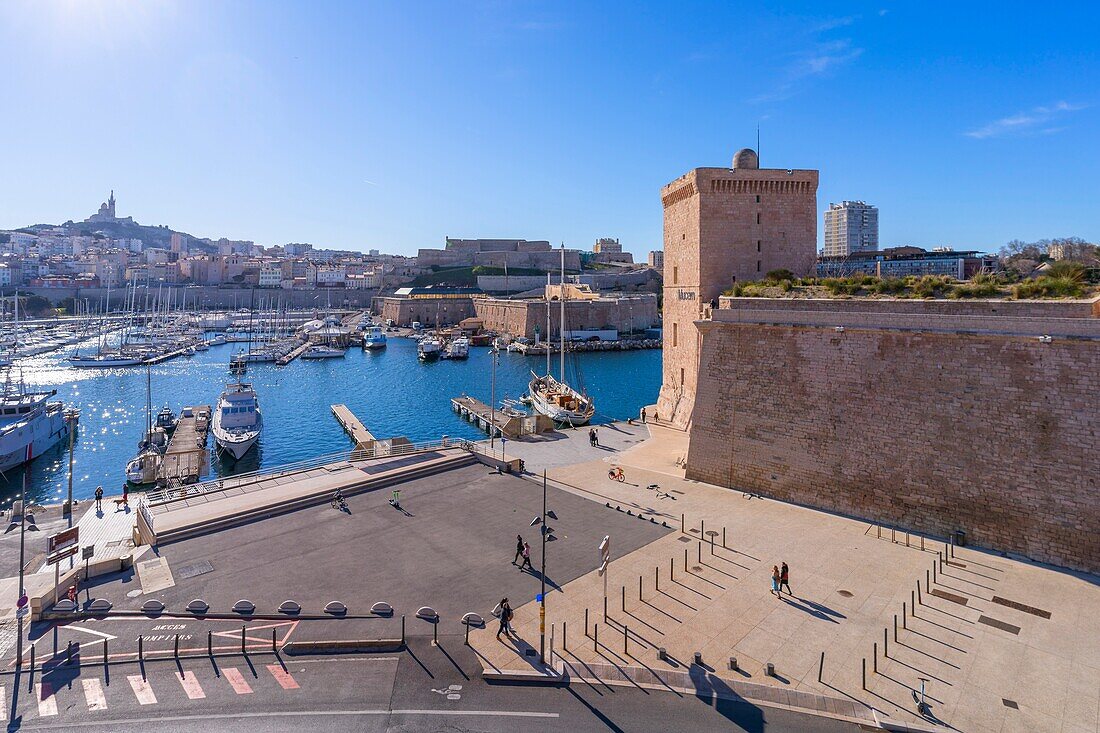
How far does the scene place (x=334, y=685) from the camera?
30.4ft

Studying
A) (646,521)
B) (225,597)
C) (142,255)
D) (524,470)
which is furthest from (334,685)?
(142,255)

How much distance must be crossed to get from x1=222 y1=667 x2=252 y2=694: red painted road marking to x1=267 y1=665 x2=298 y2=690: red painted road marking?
15.7 inches

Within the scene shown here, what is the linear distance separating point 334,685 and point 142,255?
220445mm

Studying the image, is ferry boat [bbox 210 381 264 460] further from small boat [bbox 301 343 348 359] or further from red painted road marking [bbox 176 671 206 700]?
small boat [bbox 301 343 348 359]

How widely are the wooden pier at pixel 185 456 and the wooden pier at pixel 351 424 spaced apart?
22.5 feet

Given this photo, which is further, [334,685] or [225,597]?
[225,597]

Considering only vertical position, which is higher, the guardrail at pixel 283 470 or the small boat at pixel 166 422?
the guardrail at pixel 283 470

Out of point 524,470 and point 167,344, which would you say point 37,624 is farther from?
point 167,344

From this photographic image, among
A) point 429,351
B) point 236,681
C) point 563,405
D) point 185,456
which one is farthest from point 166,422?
point 429,351

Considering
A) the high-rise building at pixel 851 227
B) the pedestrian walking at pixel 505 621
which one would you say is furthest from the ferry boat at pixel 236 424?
the high-rise building at pixel 851 227

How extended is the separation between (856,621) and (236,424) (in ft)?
99.2

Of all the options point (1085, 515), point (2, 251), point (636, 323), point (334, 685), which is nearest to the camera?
point (334, 685)

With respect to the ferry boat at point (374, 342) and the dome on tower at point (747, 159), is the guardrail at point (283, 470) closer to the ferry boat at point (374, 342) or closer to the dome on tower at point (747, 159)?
the dome on tower at point (747, 159)

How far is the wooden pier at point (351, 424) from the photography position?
32.2 meters
